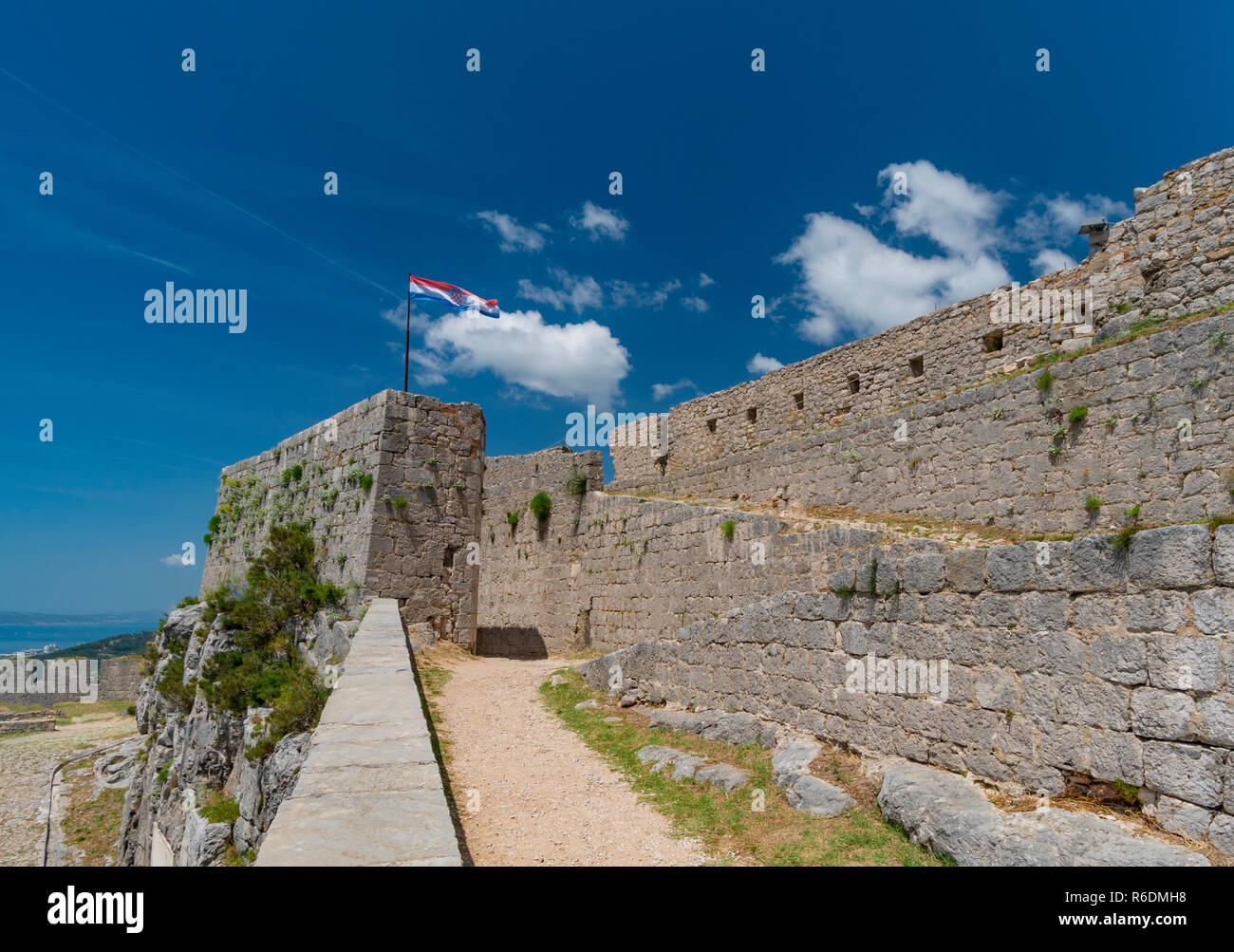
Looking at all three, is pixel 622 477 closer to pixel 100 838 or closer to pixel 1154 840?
pixel 100 838

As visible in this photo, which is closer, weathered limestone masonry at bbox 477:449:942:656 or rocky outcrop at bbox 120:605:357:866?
rocky outcrop at bbox 120:605:357:866

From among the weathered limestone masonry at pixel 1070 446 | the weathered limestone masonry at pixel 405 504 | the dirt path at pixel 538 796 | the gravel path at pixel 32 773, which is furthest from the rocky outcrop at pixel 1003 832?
the gravel path at pixel 32 773

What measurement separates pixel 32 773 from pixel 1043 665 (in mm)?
31696

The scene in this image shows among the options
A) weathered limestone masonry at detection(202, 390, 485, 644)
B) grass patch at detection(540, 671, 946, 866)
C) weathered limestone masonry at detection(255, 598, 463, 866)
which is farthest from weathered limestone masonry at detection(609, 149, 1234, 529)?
weathered limestone masonry at detection(255, 598, 463, 866)

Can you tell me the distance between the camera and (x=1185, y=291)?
11523 mm

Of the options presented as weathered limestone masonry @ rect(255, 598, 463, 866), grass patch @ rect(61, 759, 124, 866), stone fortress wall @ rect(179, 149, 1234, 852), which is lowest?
grass patch @ rect(61, 759, 124, 866)

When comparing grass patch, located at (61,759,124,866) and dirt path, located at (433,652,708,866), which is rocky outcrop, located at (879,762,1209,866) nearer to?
dirt path, located at (433,652,708,866)

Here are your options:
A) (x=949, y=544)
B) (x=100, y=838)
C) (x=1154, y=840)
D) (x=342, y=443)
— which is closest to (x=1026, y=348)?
(x=949, y=544)

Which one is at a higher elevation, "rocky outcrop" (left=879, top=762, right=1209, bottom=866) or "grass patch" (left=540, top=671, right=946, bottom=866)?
"rocky outcrop" (left=879, top=762, right=1209, bottom=866)

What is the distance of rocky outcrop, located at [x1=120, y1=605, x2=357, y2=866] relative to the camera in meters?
7.46

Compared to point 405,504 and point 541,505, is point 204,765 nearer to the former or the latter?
point 405,504

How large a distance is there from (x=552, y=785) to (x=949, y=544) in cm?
727

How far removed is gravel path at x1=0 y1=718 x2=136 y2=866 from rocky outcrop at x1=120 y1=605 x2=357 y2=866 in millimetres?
4785

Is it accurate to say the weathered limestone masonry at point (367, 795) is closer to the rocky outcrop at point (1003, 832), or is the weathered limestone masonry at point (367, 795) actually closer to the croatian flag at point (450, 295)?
the rocky outcrop at point (1003, 832)
